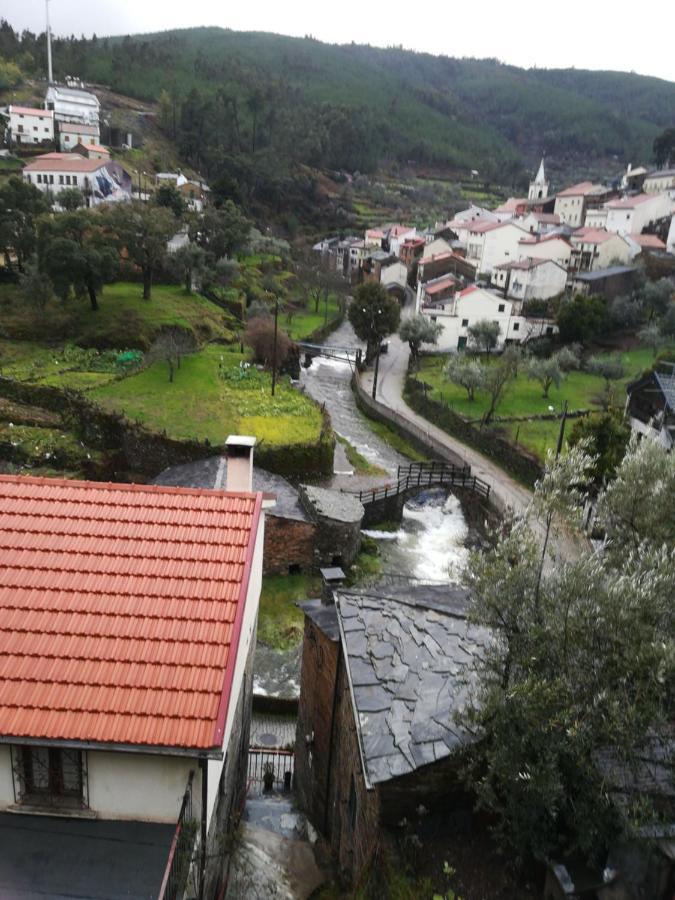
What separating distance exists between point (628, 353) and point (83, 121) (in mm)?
92153

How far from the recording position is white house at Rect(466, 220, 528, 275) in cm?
8019

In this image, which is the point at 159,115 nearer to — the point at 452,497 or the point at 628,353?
the point at 628,353

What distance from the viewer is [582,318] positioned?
58875mm

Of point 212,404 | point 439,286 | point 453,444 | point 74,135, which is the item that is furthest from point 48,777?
point 74,135

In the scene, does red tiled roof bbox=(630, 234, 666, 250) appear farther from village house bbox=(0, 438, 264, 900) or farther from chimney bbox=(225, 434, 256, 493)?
village house bbox=(0, 438, 264, 900)

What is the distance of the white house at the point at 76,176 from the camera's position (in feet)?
249

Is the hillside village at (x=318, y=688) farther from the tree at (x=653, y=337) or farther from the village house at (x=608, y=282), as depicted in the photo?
the village house at (x=608, y=282)

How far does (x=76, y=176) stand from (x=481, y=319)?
50.2 metres

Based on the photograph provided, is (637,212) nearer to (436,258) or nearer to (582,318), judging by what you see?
(436,258)

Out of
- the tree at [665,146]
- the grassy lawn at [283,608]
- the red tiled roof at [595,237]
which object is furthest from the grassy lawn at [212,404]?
the tree at [665,146]

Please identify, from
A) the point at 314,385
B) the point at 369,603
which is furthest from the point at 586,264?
the point at 369,603

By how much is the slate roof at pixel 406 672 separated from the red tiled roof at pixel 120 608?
298cm

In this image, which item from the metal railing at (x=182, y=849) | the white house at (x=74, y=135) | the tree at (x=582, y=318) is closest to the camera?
the metal railing at (x=182, y=849)

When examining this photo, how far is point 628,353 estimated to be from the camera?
58406 millimetres
